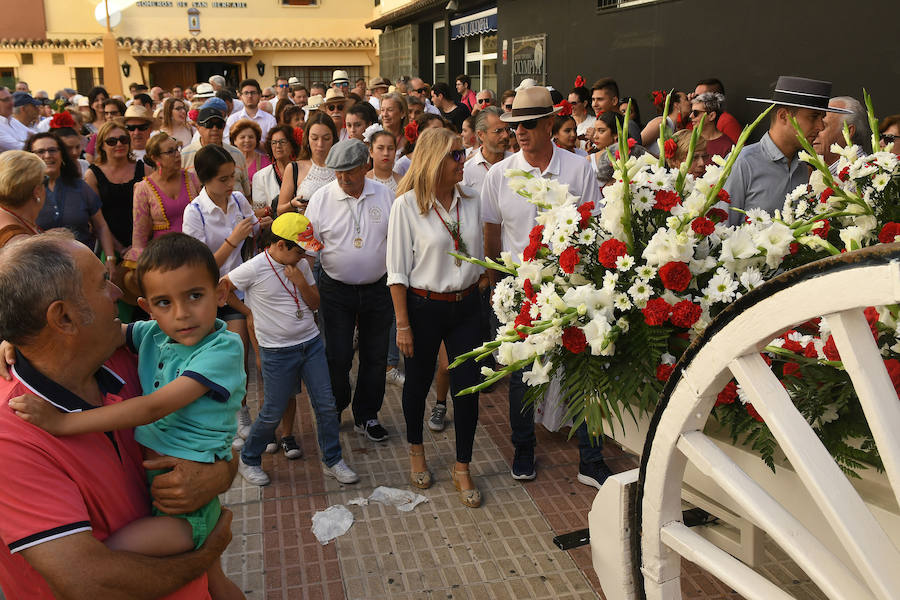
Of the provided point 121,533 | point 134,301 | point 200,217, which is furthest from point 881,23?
point 121,533

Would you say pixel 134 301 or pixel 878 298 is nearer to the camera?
pixel 878 298

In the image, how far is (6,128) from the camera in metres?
9.84

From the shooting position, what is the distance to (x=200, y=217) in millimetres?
4891

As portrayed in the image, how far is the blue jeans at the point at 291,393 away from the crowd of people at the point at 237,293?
0.04 ft

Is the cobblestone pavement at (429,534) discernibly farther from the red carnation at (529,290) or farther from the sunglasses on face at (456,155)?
the sunglasses on face at (456,155)

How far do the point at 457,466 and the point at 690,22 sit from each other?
7.73m

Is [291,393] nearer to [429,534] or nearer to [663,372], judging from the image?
[429,534]

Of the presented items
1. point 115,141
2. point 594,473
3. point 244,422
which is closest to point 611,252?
point 594,473

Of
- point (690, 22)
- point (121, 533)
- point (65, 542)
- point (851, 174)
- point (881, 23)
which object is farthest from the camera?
point (690, 22)

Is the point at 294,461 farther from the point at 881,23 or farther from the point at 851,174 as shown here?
the point at 881,23

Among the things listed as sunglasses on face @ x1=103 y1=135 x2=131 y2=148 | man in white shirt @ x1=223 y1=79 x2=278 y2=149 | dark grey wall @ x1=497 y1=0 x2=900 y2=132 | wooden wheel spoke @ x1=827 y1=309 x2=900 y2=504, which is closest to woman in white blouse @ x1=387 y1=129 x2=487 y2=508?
wooden wheel spoke @ x1=827 y1=309 x2=900 y2=504

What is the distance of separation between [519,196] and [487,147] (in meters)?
1.87

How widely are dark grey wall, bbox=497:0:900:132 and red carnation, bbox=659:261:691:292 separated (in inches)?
238

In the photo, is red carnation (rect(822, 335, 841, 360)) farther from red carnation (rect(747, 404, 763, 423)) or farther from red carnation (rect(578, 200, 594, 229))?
red carnation (rect(578, 200, 594, 229))
